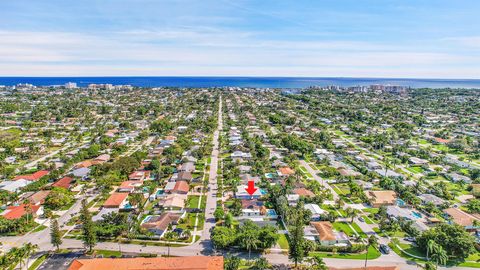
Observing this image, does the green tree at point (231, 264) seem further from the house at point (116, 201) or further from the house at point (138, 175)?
the house at point (138, 175)

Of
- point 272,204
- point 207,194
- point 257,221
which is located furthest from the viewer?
point 207,194

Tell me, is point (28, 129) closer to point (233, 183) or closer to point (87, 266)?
point (233, 183)

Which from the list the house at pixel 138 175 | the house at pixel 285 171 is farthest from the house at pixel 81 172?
the house at pixel 285 171

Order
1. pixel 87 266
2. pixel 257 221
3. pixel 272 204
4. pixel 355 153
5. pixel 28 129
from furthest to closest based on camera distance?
pixel 28 129, pixel 355 153, pixel 272 204, pixel 257 221, pixel 87 266

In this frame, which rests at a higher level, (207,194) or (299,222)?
(299,222)

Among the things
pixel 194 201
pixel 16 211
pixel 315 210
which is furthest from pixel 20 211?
pixel 315 210

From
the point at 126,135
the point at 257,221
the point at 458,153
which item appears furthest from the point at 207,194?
the point at 458,153

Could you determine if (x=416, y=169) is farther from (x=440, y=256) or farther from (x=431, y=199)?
(x=440, y=256)
